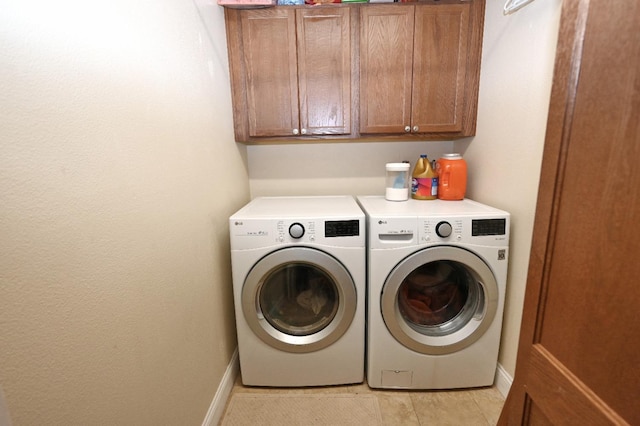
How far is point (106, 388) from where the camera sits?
0.66 m

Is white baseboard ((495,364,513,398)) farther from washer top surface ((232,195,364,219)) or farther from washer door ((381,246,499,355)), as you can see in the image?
washer top surface ((232,195,364,219))

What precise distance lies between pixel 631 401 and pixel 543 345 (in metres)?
0.18

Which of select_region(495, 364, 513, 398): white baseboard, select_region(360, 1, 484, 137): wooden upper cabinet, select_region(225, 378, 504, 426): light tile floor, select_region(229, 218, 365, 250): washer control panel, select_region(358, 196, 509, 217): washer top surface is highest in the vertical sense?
select_region(360, 1, 484, 137): wooden upper cabinet

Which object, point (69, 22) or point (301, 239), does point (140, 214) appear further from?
point (301, 239)

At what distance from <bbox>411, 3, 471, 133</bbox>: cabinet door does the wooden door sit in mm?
1111

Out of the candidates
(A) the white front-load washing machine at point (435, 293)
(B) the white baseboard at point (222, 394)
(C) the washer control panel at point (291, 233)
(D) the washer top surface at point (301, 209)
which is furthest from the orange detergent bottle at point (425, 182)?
(B) the white baseboard at point (222, 394)

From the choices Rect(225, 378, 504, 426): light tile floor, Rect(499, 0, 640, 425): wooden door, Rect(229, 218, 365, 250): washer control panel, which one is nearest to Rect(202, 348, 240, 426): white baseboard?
Rect(225, 378, 504, 426): light tile floor

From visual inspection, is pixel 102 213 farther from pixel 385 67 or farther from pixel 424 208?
pixel 385 67

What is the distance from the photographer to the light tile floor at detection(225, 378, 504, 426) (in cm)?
130

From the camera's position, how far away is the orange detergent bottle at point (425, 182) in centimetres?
166

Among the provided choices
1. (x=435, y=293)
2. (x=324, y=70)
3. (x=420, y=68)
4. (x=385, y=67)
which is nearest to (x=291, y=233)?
(x=435, y=293)

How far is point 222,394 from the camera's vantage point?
53.2 inches

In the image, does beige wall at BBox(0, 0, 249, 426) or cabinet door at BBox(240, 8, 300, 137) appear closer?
beige wall at BBox(0, 0, 249, 426)

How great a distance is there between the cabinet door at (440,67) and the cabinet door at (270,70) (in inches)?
28.0
